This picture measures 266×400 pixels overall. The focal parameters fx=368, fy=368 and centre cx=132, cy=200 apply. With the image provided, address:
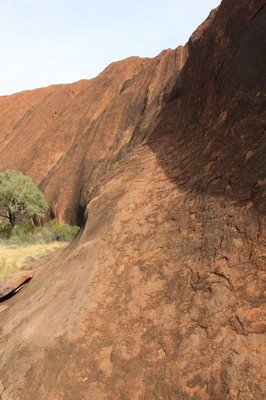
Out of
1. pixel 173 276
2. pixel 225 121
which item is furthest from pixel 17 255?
pixel 173 276

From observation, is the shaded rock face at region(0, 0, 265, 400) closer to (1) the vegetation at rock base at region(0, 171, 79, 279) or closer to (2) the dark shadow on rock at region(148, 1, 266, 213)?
(2) the dark shadow on rock at region(148, 1, 266, 213)

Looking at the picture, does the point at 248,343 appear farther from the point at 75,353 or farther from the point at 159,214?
the point at 159,214

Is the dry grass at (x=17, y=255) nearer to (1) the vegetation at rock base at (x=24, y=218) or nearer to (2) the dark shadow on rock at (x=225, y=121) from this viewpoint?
(1) the vegetation at rock base at (x=24, y=218)

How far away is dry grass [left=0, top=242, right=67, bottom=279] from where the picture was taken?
12534mm

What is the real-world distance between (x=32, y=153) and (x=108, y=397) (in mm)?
32020

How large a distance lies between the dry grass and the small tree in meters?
6.72

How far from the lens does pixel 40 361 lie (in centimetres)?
461

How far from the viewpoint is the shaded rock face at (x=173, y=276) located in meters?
3.64

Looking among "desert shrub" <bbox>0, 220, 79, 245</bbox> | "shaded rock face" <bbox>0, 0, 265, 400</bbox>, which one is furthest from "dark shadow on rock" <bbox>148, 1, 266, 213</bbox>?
"desert shrub" <bbox>0, 220, 79, 245</bbox>

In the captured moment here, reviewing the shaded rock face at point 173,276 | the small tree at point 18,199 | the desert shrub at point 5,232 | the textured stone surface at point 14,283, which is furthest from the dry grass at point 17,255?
the small tree at point 18,199

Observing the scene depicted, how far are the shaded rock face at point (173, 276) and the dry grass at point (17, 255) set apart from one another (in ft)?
17.1

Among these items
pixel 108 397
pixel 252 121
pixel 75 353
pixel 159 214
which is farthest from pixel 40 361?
pixel 252 121

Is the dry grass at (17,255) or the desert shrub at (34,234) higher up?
the dry grass at (17,255)

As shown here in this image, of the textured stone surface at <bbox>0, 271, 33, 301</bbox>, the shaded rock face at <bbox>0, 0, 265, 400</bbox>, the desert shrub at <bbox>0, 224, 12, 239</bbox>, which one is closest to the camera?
the shaded rock face at <bbox>0, 0, 265, 400</bbox>
